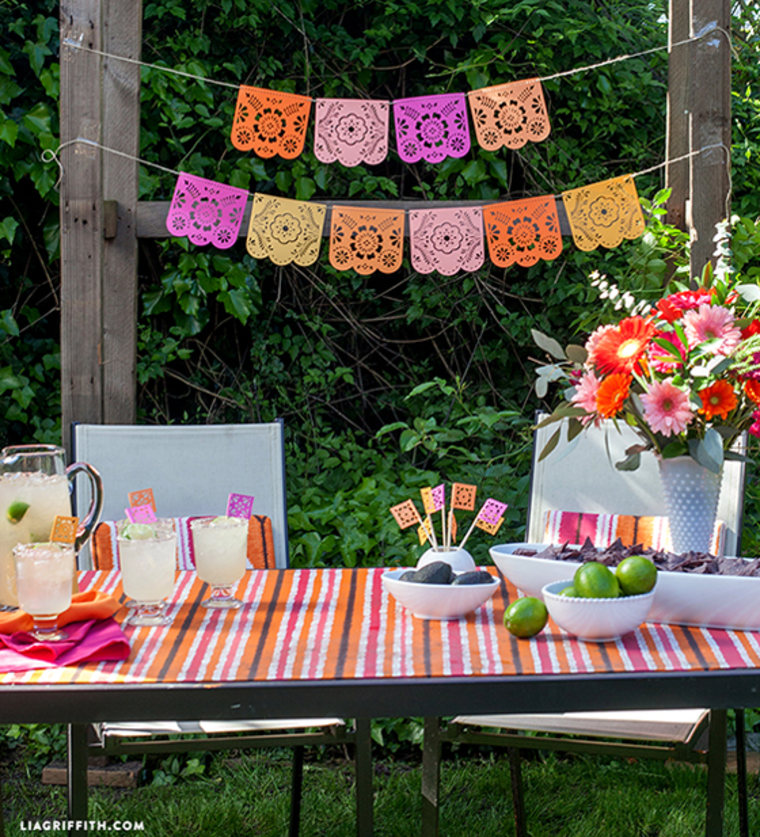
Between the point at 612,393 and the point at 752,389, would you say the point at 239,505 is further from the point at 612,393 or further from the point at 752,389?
the point at 752,389

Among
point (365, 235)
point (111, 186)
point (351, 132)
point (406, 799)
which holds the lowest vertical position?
Result: point (406, 799)

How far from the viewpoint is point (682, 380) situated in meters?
1.35

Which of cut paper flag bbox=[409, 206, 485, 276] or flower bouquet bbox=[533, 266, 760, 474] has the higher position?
cut paper flag bbox=[409, 206, 485, 276]

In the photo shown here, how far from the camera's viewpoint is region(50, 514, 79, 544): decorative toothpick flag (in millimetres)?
1151

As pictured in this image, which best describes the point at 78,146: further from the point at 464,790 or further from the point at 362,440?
the point at 464,790

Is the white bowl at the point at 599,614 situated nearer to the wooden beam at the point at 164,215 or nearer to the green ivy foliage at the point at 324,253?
the wooden beam at the point at 164,215

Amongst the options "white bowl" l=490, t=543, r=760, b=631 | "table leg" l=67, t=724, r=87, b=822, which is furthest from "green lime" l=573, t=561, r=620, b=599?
"table leg" l=67, t=724, r=87, b=822

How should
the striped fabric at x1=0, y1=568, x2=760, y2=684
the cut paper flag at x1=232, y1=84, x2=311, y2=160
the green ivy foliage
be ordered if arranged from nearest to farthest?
the striped fabric at x1=0, y1=568, x2=760, y2=684 < the cut paper flag at x1=232, y1=84, x2=311, y2=160 < the green ivy foliage

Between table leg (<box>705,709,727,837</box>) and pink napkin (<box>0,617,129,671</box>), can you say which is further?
table leg (<box>705,709,727,837</box>)

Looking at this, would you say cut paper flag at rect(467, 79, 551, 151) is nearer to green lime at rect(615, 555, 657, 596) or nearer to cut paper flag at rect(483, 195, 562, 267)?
cut paper flag at rect(483, 195, 562, 267)

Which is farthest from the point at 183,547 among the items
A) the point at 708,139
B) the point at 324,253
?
the point at 708,139

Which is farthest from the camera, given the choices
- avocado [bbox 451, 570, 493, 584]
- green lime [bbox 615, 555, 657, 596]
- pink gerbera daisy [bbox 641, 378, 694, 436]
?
pink gerbera daisy [bbox 641, 378, 694, 436]

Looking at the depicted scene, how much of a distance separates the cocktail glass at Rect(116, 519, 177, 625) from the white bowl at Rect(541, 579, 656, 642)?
1.68 feet

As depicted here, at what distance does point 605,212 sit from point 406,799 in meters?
1.53
